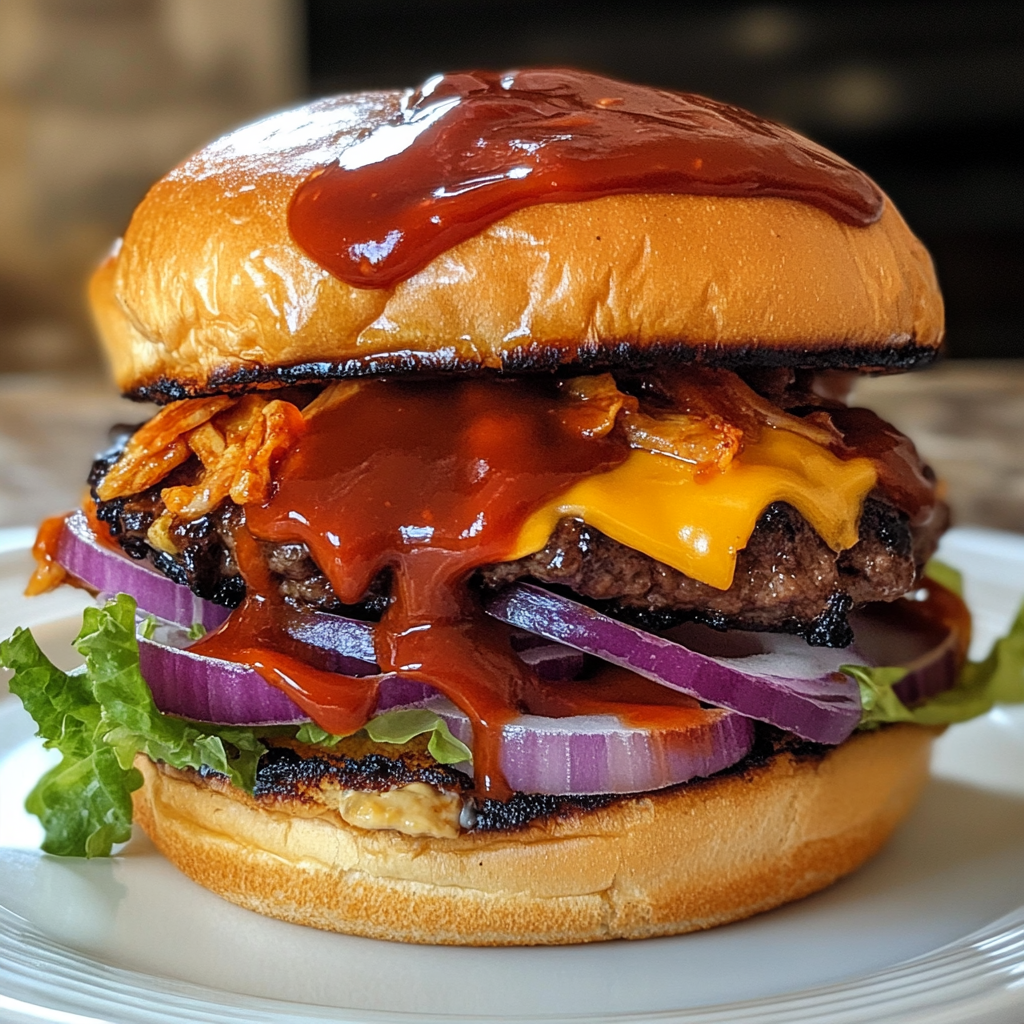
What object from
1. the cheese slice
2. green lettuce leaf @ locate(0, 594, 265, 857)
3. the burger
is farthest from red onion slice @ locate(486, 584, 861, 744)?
green lettuce leaf @ locate(0, 594, 265, 857)

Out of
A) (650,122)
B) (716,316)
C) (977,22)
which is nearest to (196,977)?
(716,316)

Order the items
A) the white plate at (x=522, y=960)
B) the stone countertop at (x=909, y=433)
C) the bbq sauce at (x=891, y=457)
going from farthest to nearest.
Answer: the stone countertop at (x=909, y=433) < the bbq sauce at (x=891, y=457) < the white plate at (x=522, y=960)

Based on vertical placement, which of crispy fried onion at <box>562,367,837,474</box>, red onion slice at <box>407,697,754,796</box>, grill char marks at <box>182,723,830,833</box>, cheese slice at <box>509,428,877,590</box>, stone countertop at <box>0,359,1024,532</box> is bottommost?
stone countertop at <box>0,359,1024,532</box>

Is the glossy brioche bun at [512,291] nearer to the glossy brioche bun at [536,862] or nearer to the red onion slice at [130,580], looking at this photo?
the red onion slice at [130,580]

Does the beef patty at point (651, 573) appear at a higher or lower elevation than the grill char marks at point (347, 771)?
higher

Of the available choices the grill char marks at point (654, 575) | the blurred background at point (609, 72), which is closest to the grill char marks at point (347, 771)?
the grill char marks at point (654, 575)

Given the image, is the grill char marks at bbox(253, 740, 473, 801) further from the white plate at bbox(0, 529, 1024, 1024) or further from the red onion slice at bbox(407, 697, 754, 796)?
the white plate at bbox(0, 529, 1024, 1024)
